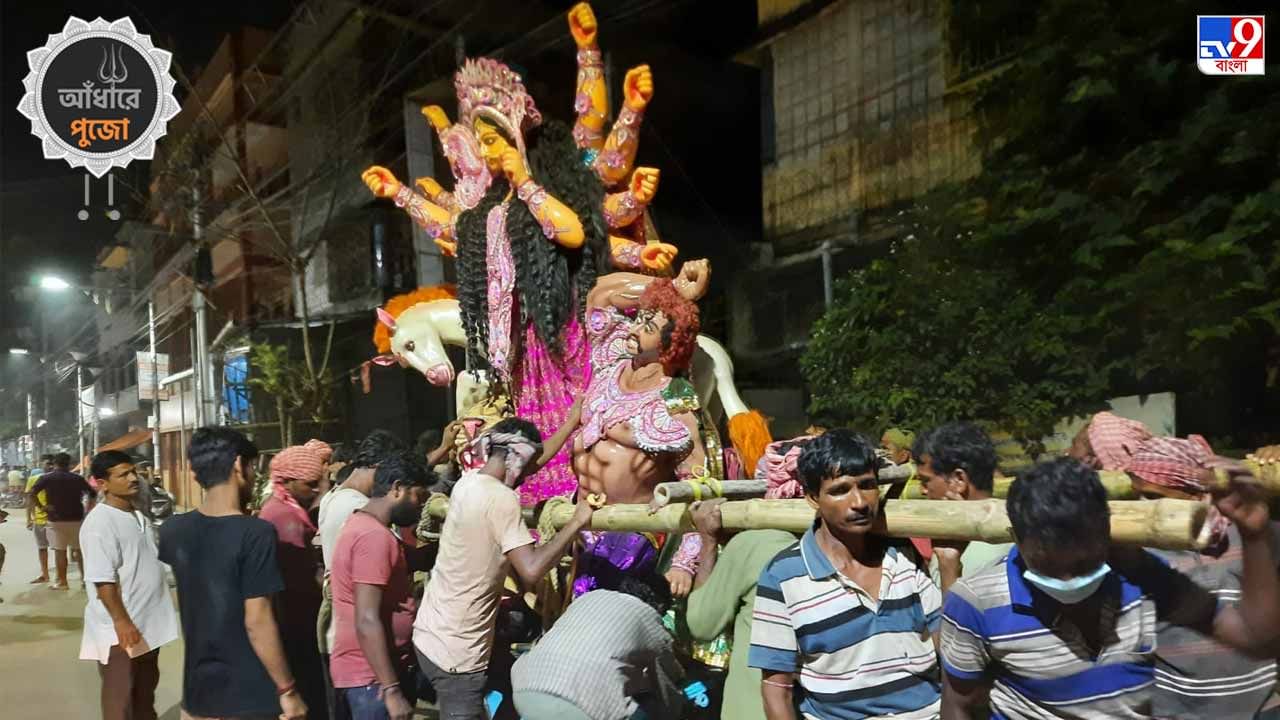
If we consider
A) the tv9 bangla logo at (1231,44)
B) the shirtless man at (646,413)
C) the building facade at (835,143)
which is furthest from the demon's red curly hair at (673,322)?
the building facade at (835,143)

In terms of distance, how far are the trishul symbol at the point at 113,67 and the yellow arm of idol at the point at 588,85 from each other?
13.4ft

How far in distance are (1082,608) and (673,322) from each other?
2361 millimetres

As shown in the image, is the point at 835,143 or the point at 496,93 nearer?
the point at 496,93

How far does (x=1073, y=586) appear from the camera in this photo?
5.78 ft

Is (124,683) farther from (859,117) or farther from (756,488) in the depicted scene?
(859,117)

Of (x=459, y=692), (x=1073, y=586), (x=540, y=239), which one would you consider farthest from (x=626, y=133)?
(x=1073, y=586)

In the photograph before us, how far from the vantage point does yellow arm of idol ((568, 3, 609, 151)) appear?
16.8 feet

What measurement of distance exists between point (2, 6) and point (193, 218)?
4.44m

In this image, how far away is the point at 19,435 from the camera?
14.2 m

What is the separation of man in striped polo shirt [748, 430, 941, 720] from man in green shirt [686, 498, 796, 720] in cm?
31

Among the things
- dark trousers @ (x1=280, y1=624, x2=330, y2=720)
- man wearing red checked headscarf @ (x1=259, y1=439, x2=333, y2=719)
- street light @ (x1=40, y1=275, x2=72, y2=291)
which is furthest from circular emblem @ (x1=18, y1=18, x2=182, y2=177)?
dark trousers @ (x1=280, y1=624, x2=330, y2=720)

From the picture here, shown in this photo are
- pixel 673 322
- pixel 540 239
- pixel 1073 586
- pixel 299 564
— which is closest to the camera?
pixel 1073 586

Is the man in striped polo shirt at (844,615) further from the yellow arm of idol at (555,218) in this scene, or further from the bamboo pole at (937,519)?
the yellow arm of idol at (555,218)

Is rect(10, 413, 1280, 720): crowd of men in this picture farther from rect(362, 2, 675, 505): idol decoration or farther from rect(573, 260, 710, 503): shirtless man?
rect(362, 2, 675, 505): idol decoration
